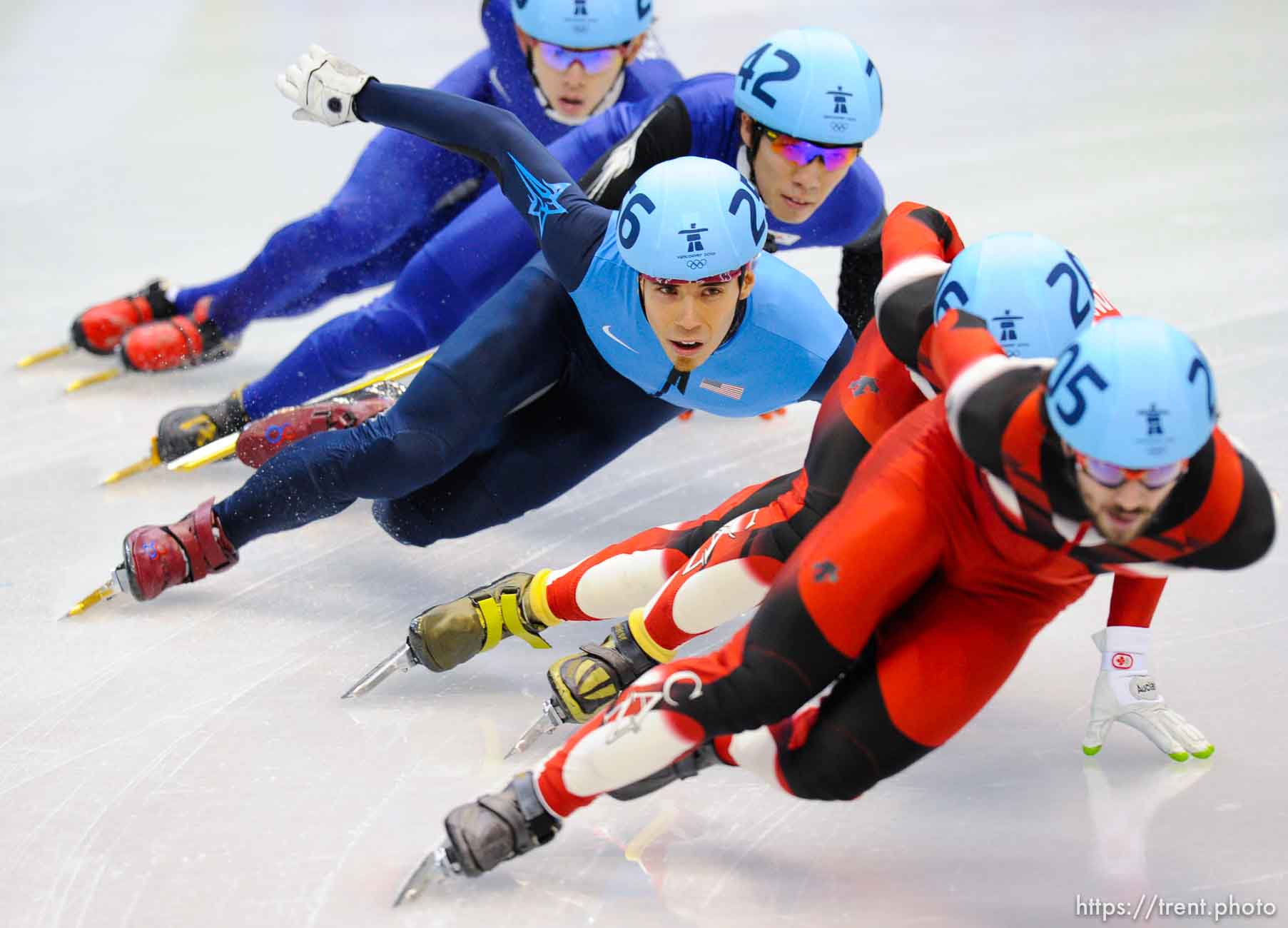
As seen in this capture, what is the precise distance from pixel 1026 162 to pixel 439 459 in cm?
451

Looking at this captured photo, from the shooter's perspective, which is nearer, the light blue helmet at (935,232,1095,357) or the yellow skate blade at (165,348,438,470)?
the light blue helmet at (935,232,1095,357)

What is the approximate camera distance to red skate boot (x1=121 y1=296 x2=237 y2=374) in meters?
5.59

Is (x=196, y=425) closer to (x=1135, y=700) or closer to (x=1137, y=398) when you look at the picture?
(x=1135, y=700)

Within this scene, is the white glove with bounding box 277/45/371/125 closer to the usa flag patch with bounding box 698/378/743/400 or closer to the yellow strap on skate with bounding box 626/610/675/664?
the usa flag patch with bounding box 698/378/743/400

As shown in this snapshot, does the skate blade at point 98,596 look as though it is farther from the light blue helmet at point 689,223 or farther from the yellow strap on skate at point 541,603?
the light blue helmet at point 689,223

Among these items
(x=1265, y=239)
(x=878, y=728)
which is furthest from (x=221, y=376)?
(x=1265, y=239)

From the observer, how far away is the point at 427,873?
287 centimetres

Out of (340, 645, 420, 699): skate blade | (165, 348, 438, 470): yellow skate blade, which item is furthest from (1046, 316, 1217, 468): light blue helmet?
(165, 348, 438, 470): yellow skate blade

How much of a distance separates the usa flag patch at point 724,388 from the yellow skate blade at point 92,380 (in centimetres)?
272

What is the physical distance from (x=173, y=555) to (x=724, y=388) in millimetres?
1409

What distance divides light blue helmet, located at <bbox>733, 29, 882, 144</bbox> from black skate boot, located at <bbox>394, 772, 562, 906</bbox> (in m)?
1.79

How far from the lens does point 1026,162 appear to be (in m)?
7.45

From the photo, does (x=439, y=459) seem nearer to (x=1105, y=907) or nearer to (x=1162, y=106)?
(x=1105, y=907)

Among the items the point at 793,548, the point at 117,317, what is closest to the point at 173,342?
the point at 117,317
